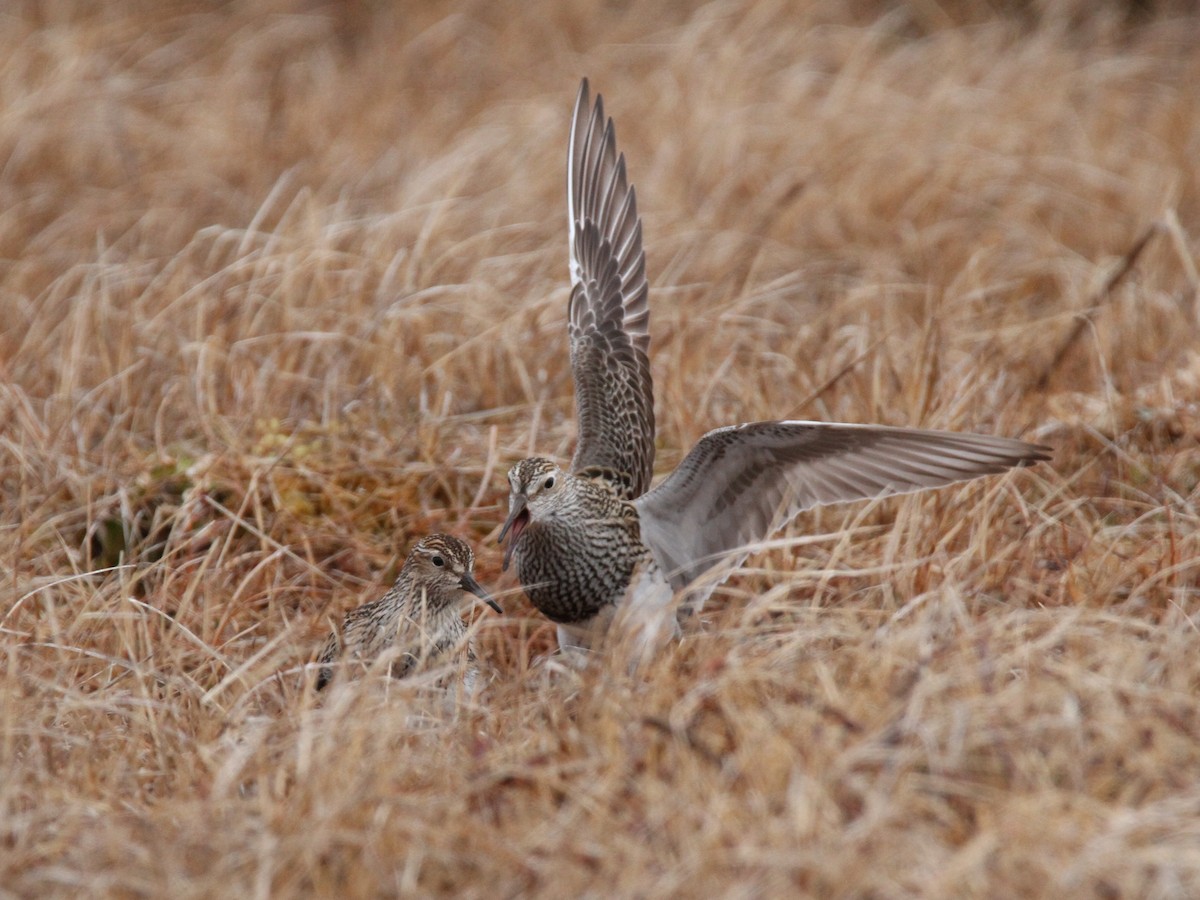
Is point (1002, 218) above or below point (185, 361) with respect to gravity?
below

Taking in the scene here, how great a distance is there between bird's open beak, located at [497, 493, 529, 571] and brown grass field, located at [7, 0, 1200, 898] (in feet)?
1.36

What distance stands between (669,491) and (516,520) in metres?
0.49

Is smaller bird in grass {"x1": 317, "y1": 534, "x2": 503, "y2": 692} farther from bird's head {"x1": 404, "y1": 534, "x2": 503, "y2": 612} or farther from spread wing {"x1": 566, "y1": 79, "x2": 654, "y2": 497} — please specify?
spread wing {"x1": 566, "y1": 79, "x2": 654, "y2": 497}

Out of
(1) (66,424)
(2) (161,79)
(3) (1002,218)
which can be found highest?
(2) (161,79)

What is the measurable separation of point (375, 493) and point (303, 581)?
0.45 m

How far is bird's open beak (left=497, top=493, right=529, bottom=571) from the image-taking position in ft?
16.1

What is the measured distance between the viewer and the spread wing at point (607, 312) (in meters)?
5.46

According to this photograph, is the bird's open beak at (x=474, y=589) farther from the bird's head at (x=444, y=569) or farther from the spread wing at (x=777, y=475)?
the spread wing at (x=777, y=475)

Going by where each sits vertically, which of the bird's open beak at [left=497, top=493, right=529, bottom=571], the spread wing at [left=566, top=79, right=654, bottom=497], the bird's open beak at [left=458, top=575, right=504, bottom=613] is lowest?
the bird's open beak at [left=458, top=575, right=504, bottom=613]

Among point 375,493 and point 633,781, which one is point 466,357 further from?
point 633,781

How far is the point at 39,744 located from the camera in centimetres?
408

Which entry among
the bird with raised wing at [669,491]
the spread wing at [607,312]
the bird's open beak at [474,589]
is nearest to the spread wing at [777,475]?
the bird with raised wing at [669,491]

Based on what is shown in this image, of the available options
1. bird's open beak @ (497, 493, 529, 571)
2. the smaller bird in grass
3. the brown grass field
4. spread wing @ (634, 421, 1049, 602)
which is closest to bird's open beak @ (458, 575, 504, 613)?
the smaller bird in grass

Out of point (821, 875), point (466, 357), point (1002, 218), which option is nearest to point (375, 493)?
point (466, 357)
